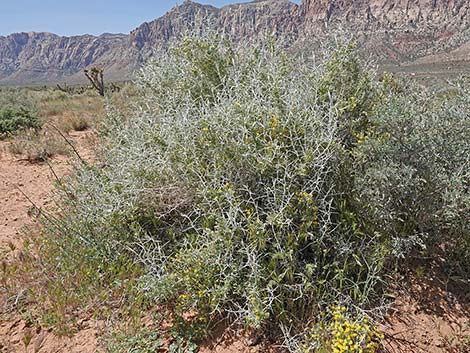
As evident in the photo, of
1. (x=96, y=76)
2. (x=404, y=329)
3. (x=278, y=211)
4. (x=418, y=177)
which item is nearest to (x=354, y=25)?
(x=418, y=177)

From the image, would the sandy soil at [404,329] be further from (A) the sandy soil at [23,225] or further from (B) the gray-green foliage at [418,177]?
(B) the gray-green foliage at [418,177]

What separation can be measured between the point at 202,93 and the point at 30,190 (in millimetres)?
3061

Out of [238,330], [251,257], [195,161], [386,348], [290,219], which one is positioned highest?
[195,161]

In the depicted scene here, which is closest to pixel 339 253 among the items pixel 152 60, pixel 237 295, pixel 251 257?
pixel 251 257

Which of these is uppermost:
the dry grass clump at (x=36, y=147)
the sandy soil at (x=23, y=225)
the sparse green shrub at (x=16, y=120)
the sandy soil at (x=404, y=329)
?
the sparse green shrub at (x=16, y=120)

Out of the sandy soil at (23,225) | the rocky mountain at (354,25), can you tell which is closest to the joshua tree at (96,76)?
the rocky mountain at (354,25)

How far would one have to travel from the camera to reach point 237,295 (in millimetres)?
2268

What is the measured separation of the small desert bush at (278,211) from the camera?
6.97 feet

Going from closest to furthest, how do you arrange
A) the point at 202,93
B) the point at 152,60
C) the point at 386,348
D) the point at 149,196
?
the point at 386,348 < the point at 149,196 < the point at 202,93 < the point at 152,60

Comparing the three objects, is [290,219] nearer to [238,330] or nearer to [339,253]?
[339,253]

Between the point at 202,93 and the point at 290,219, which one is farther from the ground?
the point at 202,93

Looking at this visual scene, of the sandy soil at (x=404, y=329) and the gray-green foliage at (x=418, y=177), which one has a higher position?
the gray-green foliage at (x=418, y=177)

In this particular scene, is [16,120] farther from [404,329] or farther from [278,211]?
[404,329]

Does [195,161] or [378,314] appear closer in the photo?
[378,314]
